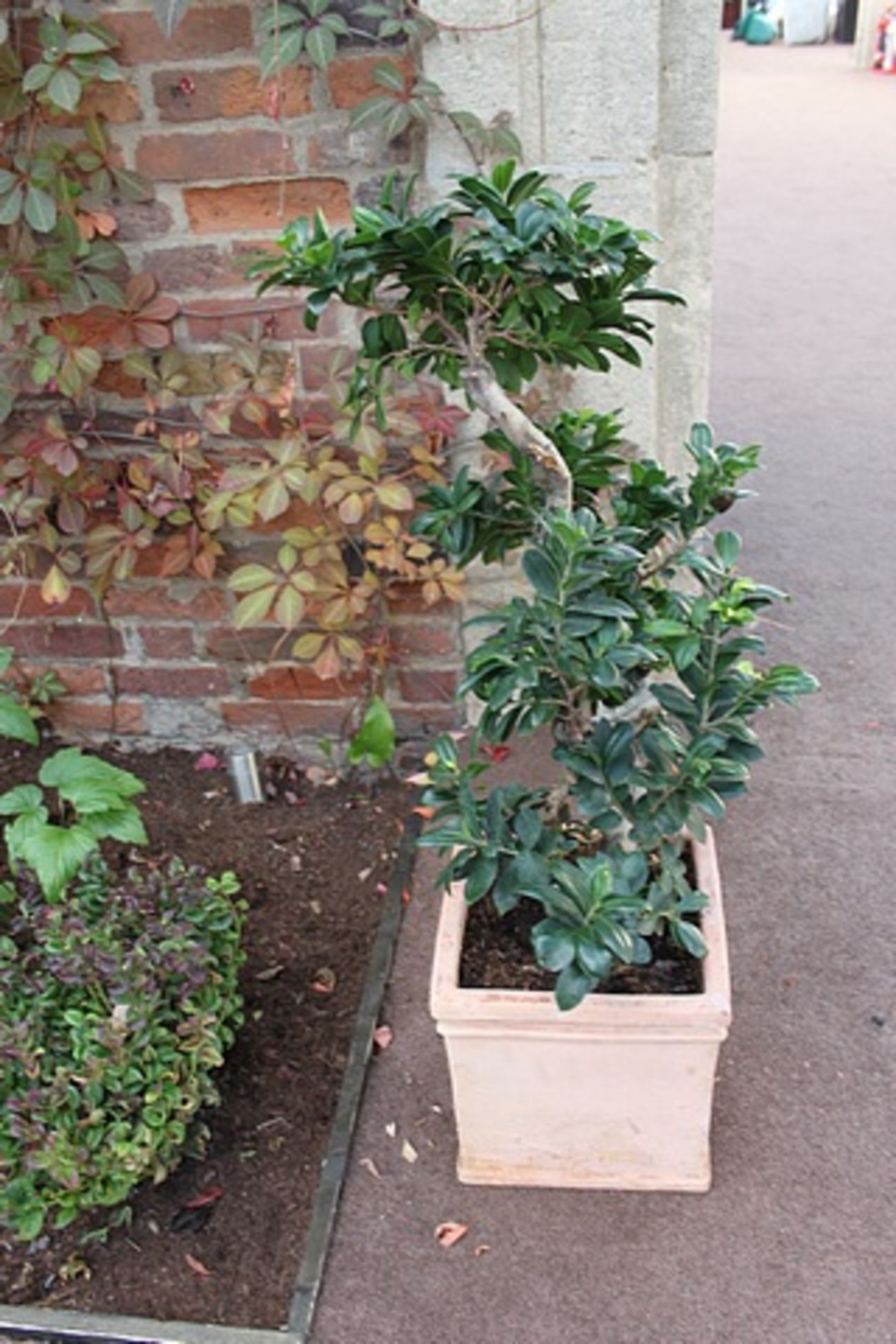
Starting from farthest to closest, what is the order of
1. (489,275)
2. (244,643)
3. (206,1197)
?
(244,643) < (206,1197) < (489,275)

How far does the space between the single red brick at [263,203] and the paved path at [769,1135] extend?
1138 mm

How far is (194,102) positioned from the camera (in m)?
1.98

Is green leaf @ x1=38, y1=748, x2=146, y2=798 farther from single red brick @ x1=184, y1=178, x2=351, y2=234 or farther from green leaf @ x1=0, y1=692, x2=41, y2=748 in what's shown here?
single red brick @ x1=184, y1=178, x2=351, y2=234

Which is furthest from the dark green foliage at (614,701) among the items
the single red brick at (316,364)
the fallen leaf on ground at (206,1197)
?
the single red brick at (316,364)

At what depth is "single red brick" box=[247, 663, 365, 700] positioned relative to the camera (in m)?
2.43

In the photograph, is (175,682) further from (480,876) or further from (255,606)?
(480,876)

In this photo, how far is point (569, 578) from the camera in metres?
1.37

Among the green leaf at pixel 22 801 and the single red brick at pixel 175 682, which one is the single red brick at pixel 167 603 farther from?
the green leaf at pixel 22 801

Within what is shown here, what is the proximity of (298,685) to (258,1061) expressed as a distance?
A: 787mm

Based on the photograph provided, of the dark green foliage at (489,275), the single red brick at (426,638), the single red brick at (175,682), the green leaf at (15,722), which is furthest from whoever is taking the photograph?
the single red brick at (175,682)

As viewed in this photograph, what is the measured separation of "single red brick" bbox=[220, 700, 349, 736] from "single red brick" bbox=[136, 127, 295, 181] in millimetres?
966

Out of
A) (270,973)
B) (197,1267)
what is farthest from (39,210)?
(197,1267)

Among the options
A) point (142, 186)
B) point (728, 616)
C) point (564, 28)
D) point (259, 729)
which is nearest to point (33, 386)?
point (142, 186)

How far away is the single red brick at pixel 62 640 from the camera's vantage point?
96.7 inches
